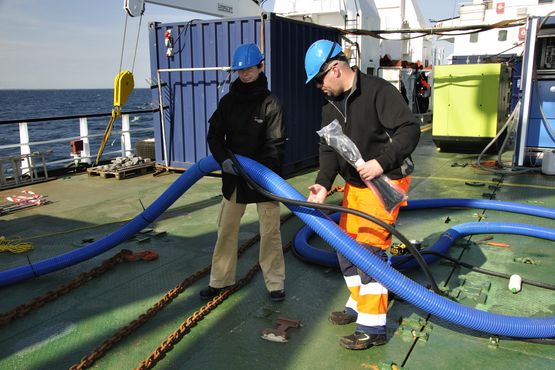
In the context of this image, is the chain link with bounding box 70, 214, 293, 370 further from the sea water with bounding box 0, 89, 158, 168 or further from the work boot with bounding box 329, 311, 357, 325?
the sea water with bounding box 0, 89, 158, 168

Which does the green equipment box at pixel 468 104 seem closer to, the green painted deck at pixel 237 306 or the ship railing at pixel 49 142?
the green painted deck at pixel 237 306

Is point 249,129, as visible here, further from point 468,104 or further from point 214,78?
point 468,104

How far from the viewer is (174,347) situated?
3.22m

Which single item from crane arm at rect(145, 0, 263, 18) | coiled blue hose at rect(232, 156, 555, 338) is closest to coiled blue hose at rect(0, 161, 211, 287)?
coiled blue hose at rect(232, 156, 555, 338)

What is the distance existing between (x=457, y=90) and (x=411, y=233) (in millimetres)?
6315

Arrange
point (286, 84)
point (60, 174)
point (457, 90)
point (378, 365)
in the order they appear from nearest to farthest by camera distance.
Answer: point (378, 365) → point (286, 84) → point (60, 174) → point (457, 90)

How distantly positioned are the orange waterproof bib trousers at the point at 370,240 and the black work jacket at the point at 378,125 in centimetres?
10

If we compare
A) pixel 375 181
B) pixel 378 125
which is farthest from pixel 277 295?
pixel 378 125

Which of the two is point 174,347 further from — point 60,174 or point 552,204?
point 60,174

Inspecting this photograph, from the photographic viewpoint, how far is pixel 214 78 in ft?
28.5

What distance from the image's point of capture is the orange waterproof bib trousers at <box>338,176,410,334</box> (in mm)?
3006

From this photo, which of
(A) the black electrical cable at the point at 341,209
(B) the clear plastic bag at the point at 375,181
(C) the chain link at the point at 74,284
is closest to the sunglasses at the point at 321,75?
(B) the clear plastic bag at the point at 375,181

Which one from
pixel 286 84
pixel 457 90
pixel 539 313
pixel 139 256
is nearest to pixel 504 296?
pixel 539 313

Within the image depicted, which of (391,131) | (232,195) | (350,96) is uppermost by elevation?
(350,96)
